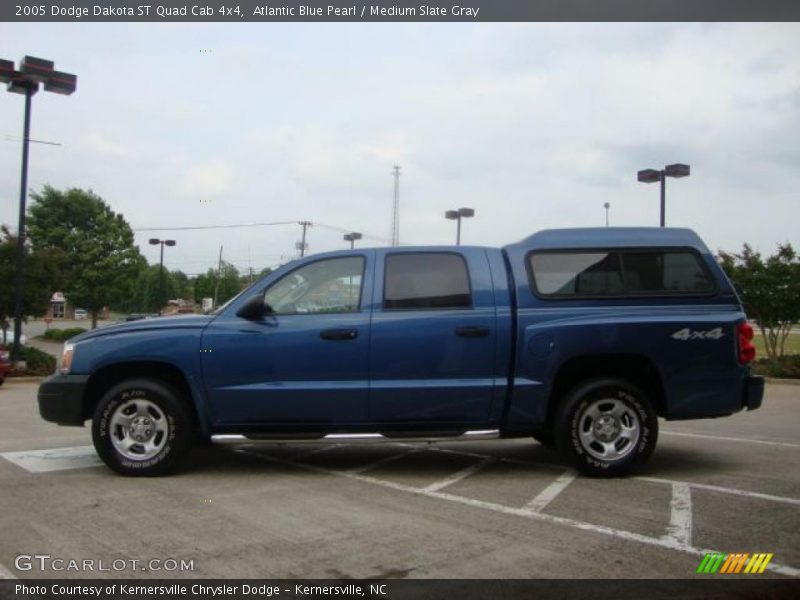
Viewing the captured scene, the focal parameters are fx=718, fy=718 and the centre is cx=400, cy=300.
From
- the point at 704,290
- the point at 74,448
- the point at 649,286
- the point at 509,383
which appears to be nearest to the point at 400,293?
the point at 509,383

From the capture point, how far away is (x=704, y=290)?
5.78 metres

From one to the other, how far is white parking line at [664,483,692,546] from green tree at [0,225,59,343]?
18057mm

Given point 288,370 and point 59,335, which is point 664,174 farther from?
point 59,335

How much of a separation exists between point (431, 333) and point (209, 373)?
1765mm

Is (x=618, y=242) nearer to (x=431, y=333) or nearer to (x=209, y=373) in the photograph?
(x=431, y=333)

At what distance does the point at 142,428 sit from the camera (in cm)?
573

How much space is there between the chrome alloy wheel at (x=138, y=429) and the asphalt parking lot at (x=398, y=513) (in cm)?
25

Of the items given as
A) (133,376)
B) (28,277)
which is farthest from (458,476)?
(28,277)

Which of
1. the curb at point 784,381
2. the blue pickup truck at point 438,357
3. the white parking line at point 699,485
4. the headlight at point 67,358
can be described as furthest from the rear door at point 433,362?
the curb at point 784,381

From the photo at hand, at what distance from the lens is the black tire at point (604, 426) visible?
5.64m

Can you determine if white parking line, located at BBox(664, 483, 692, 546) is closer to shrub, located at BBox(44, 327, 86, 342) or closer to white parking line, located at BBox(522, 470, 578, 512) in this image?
white parking line, located at BBox(522, 470, 578, 512)

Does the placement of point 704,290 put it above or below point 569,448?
above

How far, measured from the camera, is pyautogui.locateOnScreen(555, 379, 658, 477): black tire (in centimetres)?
564

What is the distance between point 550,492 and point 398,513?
125 cm
